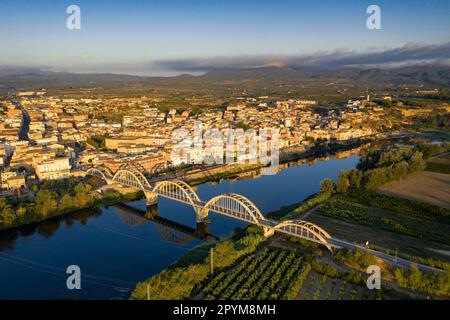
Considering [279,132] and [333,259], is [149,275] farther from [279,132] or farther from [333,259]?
[279,132]

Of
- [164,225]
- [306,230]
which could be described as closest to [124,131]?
[164,225]

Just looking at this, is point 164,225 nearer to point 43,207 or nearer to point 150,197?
point 150,197

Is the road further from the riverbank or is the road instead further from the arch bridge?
the riverbank

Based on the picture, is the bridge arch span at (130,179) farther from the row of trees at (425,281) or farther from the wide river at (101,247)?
the row of trees at (425,281)

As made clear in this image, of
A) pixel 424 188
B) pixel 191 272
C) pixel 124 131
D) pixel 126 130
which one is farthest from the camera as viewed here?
pixel 126 130

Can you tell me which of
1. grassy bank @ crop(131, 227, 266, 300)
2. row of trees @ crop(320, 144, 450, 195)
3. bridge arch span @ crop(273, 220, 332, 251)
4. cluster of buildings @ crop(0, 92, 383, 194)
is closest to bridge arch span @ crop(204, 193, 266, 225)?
grassy bank @ crop(131, 227, 266, 300)

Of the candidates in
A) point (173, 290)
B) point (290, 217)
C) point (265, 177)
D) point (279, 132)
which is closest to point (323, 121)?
point (279, 132)
